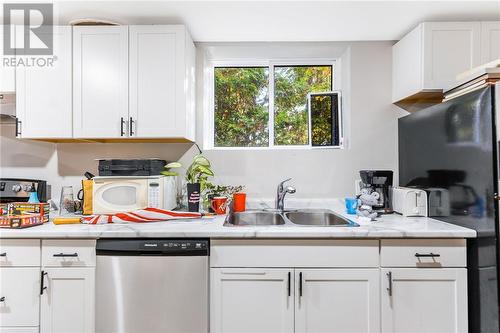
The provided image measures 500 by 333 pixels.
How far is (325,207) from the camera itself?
225cm

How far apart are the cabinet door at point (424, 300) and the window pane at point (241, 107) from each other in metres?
1.44

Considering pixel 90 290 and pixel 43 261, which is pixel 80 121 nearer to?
pixel 43 261

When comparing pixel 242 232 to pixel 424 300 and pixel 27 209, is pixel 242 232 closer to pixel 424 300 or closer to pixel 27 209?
pixel 424 300

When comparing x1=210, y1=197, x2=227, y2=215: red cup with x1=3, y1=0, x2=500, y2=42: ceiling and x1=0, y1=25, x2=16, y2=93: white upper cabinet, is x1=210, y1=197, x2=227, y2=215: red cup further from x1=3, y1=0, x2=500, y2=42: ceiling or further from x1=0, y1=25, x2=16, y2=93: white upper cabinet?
x1=0, y1=25, x2=16, y2=93: white upper cabinet

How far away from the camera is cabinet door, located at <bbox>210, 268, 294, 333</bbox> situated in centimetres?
151

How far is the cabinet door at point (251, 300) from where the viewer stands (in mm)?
1515

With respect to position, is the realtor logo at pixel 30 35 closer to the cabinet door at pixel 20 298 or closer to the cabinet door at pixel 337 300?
the cabinet door at pixel 20 298

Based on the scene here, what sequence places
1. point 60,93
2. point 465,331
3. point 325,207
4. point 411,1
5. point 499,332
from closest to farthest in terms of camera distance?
point 499,332
point 465,331
point 411,1
point 60,93
point 325,207

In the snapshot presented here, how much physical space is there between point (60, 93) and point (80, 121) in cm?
23

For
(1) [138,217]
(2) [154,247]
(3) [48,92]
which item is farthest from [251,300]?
(3) [48,92]

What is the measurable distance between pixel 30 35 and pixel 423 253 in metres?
2.82

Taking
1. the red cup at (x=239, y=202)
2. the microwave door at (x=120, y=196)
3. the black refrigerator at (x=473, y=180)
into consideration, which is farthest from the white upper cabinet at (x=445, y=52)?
the microwave door at (x=120, y=196)

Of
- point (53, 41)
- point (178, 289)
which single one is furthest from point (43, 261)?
point (53, 41)

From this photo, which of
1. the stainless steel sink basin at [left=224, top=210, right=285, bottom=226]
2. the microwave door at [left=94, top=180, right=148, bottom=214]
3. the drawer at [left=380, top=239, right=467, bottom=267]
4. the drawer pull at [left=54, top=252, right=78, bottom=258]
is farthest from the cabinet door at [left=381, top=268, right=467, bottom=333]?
the drawer pull at [left=54, top=252, right=78, bottom=258]
